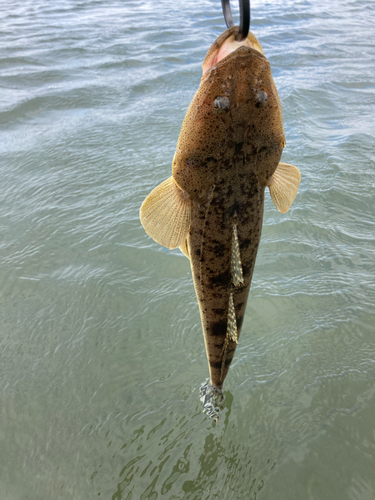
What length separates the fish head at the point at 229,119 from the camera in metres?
1.54

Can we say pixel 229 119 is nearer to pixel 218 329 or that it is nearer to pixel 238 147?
pixel 238 147

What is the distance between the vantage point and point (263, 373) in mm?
3473

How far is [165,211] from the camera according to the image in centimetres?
181

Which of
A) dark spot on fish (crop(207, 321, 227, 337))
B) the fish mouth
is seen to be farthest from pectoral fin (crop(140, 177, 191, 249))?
dark spot on fish (crop(207, 321, 227, 337))

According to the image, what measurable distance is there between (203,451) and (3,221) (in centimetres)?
378

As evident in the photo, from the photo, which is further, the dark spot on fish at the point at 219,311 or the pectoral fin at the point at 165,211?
the dark spot on fish at the point at 219,311

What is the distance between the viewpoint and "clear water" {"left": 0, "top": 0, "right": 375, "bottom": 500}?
288cm

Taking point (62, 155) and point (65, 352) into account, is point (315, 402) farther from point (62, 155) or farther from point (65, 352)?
point (62, 155)

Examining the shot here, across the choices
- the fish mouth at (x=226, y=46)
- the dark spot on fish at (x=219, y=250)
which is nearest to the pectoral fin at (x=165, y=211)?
the dark spot on fish at (x=219, y=250)

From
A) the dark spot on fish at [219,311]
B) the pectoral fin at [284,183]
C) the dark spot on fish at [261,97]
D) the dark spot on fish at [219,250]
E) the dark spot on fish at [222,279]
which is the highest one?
the dark spot on fish at [261,97]

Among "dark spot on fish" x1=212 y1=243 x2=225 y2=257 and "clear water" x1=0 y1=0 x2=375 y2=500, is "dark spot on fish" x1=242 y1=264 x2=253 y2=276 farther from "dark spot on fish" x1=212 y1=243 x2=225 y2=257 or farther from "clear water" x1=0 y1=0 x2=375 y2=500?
"clear water" x1=0 y1=0 x2=375 y2=500

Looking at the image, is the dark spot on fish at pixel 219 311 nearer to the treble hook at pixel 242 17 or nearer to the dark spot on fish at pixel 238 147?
the dark spot on fish at pixel 238 147

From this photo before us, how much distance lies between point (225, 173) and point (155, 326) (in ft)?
8.02

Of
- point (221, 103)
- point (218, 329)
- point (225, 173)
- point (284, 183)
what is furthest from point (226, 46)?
point (218, 329)
